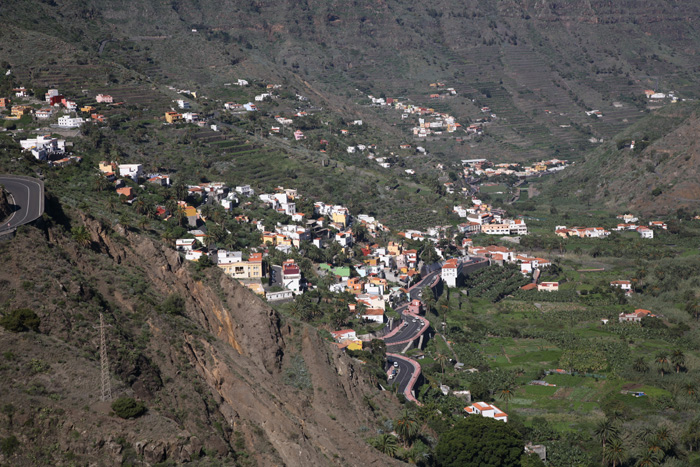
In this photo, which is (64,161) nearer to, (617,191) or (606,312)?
(606,312)

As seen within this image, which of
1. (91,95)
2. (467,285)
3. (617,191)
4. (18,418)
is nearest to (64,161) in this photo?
(91,95)

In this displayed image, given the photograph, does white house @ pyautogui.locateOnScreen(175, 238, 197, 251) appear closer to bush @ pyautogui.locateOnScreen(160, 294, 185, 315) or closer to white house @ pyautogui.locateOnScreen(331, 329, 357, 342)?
white house @ pyautogui.locateOnScreen(331, 329, 357, 342)

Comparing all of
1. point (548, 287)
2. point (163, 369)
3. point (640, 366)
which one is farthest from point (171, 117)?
point (163, 369)

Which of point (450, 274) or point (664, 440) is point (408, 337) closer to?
point (450, 274)

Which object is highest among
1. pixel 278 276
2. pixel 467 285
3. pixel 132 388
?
pixel 132 388

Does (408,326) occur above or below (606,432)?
below

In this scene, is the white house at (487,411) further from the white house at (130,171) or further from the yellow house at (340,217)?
the white house at (130,171)
